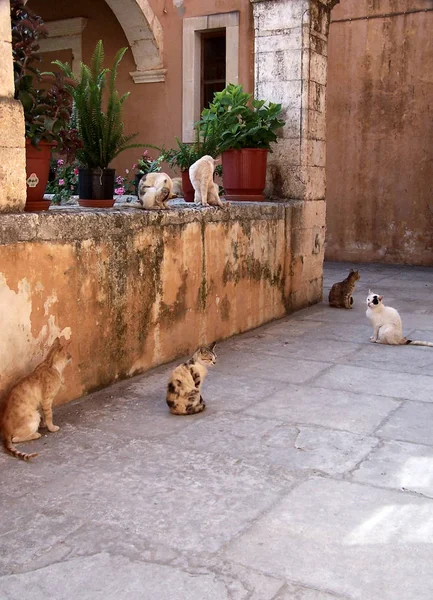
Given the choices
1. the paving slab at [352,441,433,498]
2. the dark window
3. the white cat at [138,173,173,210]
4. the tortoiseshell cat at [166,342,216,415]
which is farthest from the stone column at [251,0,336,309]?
the dark window

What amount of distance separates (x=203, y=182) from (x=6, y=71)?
2.03 metres

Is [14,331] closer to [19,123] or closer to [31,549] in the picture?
[19,123]

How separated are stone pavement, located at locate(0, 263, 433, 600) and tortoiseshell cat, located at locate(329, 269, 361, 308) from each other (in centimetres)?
218

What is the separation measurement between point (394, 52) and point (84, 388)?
7.51 m

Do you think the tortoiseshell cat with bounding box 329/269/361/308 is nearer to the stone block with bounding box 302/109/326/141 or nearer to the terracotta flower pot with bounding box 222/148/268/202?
the terracotta flower pot with bounding box 222/148/268/202

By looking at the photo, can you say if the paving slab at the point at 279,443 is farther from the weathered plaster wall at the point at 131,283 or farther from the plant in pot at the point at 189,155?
the plant in pot at the point at 189,155

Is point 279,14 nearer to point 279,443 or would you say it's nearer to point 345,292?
point 345,292

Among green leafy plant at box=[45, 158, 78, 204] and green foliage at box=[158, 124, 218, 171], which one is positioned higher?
green foliage at box=[158, 124, 218, 171]

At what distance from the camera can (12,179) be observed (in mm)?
3635

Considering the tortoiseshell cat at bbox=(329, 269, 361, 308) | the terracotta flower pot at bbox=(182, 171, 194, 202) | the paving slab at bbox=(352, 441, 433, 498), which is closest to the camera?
the paving slab at bbox=(352, 441, 433, 498)

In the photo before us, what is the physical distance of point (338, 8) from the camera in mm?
10062

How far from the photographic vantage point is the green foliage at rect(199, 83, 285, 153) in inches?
245

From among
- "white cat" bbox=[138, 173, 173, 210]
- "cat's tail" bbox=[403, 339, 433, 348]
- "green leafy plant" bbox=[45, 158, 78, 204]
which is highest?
"green leafy plant" bbox=[45, 158, 78, 204]

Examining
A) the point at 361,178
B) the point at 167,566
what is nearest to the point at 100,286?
the point at 167,566
